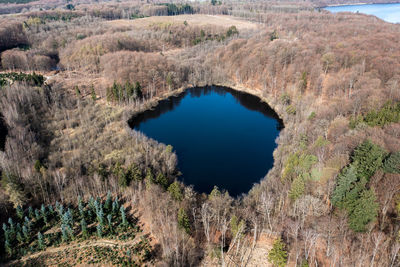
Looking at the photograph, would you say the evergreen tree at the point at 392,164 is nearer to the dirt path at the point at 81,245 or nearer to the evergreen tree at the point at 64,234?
the dirt path at the point at 81,245

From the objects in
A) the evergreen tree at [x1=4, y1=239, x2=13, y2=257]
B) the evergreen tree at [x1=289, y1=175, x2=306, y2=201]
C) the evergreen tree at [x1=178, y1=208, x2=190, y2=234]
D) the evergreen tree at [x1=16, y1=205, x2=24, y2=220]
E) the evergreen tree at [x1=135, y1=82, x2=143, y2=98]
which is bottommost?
the evergreen tree at [x1=4, y1=239, x2=13, y2=257]

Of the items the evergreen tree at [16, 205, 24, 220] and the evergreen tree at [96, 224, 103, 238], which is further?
the evergreen tree at [16, 205, 24, 220]

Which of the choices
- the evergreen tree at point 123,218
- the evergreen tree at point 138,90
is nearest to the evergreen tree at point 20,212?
the evergreen tree at point 123,218

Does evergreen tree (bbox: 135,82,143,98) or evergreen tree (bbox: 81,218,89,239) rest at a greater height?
evergreen tree (bbox: 135,82,143,98)

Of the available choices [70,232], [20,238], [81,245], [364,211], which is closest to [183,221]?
[81,245]

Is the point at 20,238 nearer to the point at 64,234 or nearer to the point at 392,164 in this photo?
the point at 64,234

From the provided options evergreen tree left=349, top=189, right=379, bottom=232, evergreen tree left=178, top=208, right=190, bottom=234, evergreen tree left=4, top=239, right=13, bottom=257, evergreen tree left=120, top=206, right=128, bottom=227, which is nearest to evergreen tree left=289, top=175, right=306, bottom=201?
→ evergreen tree left=349, top=189, right=379, bottom=232

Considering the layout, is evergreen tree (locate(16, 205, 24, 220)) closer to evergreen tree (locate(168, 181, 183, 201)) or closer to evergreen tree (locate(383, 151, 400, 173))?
evergreen tree (locate(168, 181, 183, 201))

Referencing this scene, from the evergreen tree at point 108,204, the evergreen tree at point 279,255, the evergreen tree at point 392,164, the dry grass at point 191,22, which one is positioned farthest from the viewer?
the dry grass at point 191,22
